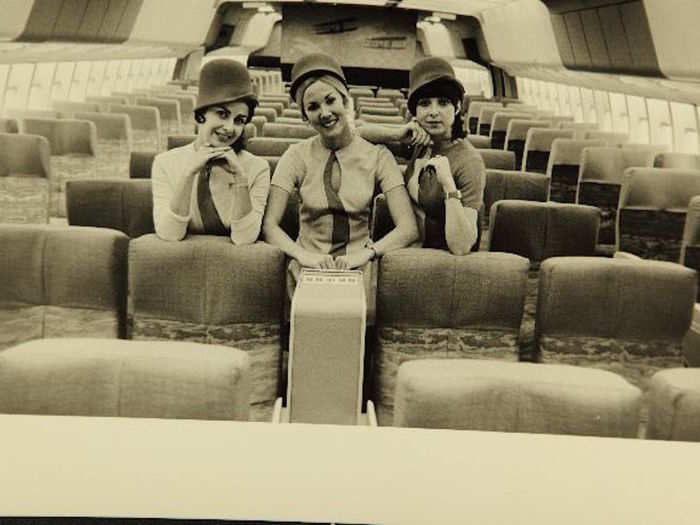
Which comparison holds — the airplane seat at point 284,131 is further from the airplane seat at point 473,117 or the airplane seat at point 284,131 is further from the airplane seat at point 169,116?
the airplane seat at point 473,117

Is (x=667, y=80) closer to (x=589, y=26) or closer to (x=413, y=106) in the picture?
(x=589, y=26)

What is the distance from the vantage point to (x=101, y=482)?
1235mm

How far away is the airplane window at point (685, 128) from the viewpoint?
10.9m

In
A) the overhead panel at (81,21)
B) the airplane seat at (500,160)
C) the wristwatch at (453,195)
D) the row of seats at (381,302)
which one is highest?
the overhead panel at (81,21)

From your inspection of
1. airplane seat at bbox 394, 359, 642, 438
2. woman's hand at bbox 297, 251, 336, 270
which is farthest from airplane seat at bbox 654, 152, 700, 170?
airplane seat at bbox 394, 359, 642, 438

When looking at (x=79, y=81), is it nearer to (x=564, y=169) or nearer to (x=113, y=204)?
(x=564, y=169)

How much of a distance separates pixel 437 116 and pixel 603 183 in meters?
3.10

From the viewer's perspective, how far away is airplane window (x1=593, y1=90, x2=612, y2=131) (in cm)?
1528

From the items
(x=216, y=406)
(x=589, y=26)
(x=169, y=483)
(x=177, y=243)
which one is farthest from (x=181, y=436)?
(x=589, y=26)

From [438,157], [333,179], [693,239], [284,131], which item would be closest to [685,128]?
[284,131]

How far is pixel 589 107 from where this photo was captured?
1628 cm

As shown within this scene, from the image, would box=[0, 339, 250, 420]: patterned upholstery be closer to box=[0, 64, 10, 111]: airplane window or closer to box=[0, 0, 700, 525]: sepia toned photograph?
box=[0, 0, 700, 525]: sepia toned photograph

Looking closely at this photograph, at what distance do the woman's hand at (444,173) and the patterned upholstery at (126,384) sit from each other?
1.75 metres

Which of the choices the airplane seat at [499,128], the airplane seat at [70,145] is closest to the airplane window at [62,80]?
the airplane seat at [499,128]
